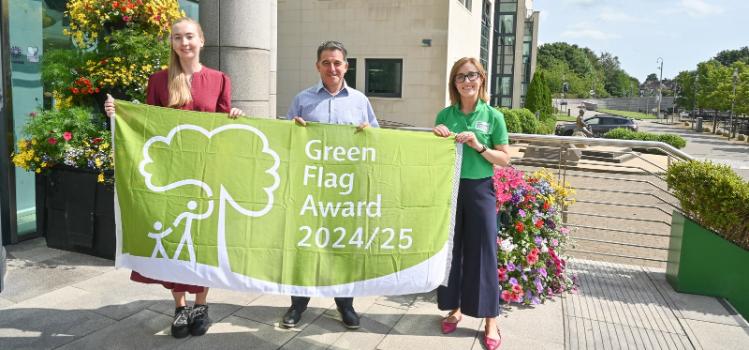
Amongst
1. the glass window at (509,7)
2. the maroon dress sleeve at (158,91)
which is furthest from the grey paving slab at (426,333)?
the glass window at (509,7)

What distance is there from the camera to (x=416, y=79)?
818 inches

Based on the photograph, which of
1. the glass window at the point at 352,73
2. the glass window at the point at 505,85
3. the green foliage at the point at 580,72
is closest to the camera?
the glass window at the point at 352,73

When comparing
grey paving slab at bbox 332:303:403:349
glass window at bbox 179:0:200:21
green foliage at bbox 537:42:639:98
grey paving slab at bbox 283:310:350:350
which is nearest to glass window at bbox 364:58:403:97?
glass window at bbox 179:0:200:21

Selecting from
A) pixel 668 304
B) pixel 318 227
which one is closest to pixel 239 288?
pixel 318 227

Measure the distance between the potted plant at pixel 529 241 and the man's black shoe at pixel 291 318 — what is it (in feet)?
5.83

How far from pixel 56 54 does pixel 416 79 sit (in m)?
16.1

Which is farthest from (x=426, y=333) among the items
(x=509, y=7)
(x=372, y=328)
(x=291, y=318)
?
(x=509, y=7)

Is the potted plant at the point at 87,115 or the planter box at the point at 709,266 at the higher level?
the potted plant at the point at 87,115

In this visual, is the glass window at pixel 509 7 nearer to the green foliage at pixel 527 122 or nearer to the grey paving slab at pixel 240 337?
the green foliage at pixel 527 122

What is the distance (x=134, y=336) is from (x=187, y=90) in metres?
1.84

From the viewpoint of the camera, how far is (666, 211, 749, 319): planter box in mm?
4941

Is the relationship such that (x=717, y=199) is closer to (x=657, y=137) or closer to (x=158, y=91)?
(x=158, y=91)

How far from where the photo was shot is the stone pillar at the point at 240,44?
6250 millimetres

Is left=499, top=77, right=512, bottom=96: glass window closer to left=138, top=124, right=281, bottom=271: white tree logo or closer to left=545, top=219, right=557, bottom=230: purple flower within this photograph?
left=545, top=219, right=557, bottom=230: purple flower
